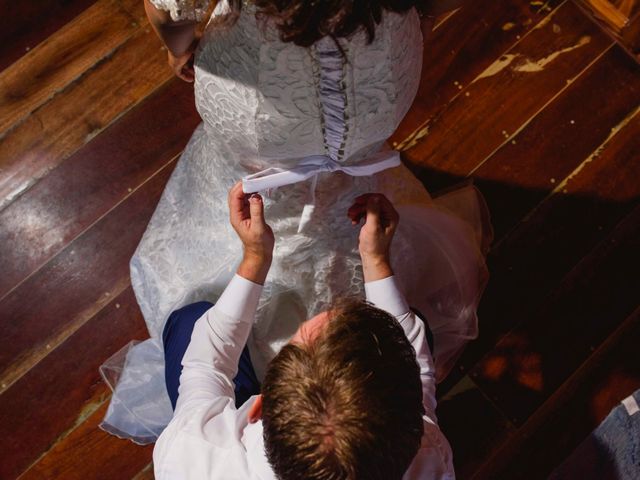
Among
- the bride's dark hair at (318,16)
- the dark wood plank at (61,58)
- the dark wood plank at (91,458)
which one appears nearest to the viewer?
the bride's dark hair at (318,16)

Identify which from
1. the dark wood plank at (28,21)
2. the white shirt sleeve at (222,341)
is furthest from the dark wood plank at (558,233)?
the dark wood plank at (28,21)

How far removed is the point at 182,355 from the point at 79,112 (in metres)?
0.68

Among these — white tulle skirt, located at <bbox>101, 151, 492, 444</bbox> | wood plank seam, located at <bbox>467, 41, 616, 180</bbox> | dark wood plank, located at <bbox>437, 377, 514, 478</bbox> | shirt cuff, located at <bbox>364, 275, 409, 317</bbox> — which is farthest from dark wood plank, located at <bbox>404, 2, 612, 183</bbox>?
shirt cuff, located at <bbox>364, 275, 409, 317</bbox>

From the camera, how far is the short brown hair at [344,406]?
1.93 feet

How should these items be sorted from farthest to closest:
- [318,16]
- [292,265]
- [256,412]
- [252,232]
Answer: [292,265], [252,232], [256,412], [318,16]

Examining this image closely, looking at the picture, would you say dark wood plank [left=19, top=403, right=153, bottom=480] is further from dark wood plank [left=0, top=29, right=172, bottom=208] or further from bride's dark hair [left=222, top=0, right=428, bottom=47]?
bride's dark hair [left=222, top=0, right=428, bottom=47]

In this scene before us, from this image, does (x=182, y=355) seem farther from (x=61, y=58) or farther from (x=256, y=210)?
(x=61, y=58)

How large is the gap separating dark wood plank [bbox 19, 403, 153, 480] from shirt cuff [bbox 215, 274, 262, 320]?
0.57 metres

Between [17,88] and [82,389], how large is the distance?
0.67 meters

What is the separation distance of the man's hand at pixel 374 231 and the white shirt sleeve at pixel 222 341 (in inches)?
6.1

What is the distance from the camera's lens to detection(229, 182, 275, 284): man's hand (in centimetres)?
85

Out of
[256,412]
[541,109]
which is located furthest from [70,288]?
[541,109]

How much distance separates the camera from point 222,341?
0.86m

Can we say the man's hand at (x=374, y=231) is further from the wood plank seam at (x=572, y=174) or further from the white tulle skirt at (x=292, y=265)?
the wood plank seam at (x=572, y=174)
